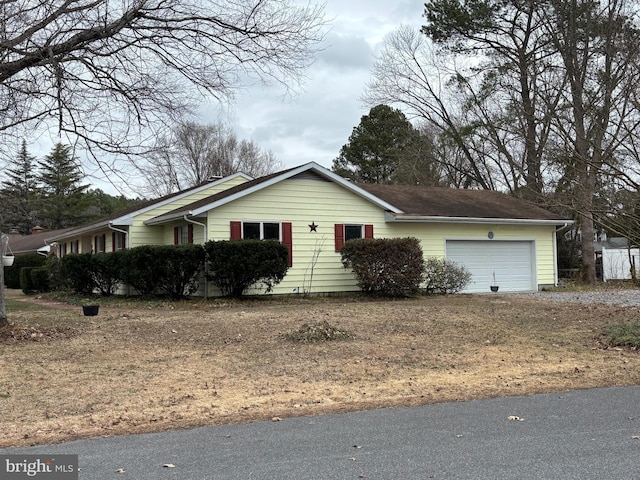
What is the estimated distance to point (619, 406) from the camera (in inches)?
224

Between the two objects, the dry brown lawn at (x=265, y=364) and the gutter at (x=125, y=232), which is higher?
the gutter at (x=125, y=232)

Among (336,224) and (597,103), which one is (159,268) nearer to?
(336,224)

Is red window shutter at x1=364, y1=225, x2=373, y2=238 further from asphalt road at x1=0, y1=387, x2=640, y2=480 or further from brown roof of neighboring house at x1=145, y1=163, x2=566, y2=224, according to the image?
asphalt road at x1=0, y1=387, x2=640, y2=480

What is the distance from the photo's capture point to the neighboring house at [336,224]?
16.7 meters

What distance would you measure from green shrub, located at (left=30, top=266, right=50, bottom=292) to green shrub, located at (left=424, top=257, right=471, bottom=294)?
585 inches

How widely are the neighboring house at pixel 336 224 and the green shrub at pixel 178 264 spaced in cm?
83

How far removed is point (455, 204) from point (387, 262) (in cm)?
553

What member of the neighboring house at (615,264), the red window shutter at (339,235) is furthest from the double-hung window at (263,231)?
the neighboring house at (615,264)

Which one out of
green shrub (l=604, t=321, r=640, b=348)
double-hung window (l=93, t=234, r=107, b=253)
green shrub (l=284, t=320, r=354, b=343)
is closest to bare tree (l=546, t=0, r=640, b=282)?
green shrub (l=604, t=321, r=640, b=348)

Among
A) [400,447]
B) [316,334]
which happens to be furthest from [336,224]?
[400,447]

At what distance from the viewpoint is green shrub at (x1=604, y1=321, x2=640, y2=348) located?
8.90m

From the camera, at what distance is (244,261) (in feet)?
49.3

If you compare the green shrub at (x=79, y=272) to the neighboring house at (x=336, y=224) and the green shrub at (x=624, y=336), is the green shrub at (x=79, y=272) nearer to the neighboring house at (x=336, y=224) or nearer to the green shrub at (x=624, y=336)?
the neighboring house at (x=336, y=224)

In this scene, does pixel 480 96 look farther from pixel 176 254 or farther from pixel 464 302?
pixel 176 254
